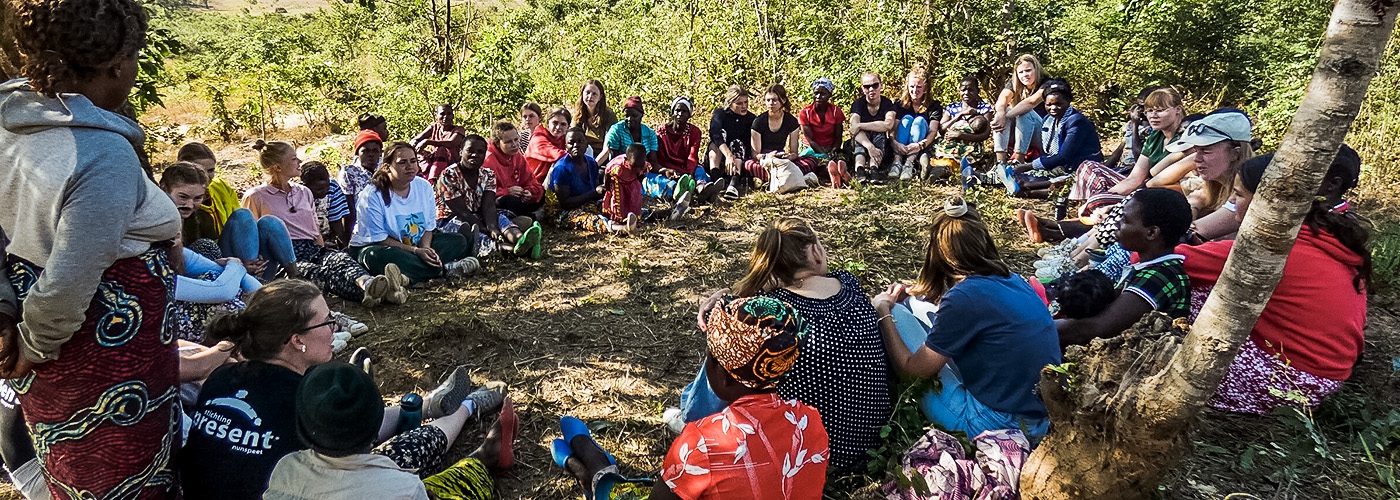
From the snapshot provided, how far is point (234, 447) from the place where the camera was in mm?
2633

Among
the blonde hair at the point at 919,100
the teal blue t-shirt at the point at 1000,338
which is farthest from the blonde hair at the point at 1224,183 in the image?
the blonde hair at the point at 919,100

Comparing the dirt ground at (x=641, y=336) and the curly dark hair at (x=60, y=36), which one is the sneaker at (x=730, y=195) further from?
the curly dark hair at (x=60, y=36)

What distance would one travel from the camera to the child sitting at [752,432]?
2707 millimetres

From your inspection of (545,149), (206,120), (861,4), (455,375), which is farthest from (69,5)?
(206,120)

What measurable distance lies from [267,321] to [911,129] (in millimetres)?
6753

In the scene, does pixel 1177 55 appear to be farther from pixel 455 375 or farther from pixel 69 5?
pixel 69 5

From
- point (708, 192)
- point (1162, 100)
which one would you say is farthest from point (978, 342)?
point (708, 192)

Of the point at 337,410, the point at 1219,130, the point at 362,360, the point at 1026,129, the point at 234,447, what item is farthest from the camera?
the point at 1026,129

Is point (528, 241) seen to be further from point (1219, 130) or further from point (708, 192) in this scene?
point (1219, 130)

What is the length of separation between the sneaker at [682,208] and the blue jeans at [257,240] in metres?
2.79

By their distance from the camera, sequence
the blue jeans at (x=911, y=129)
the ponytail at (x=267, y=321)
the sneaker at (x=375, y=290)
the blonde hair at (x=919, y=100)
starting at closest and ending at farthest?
1. the ponytail at (x=267, y=321)
2. the sneaker at (x=375, y=290)
3. the blue jeans at (x=911, y=129)
4. the blonde hair at (x=919, y=100)

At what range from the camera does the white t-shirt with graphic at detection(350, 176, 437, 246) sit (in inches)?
222

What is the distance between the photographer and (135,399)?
2324 mm

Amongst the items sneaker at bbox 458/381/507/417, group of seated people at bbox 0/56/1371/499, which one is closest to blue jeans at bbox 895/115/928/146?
group of seated people at bbox 0/56/1371/499
